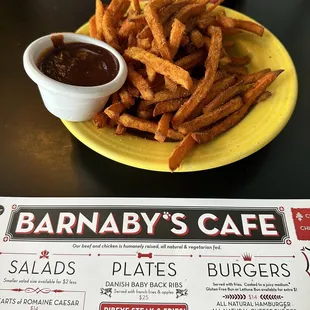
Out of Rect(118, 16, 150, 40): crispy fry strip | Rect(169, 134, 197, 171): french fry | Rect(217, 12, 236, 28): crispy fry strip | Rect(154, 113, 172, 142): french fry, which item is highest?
Rect(217, 12, 236, 28): crispy fry strip

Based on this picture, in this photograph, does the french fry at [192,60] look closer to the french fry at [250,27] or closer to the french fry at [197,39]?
the french fry at [197,39]

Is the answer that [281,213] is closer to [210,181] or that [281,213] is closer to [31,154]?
[210,181]

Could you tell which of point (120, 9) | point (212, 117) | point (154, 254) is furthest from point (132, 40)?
point (154, 254)

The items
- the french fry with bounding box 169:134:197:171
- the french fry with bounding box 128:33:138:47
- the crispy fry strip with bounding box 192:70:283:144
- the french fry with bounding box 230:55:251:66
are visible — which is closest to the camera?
the french fry with bounding box 169:134:197:171

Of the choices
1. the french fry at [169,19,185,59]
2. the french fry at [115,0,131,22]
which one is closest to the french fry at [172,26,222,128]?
the french fry at [169,19,185,59]

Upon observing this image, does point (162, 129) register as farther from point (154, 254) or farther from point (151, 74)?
point (154, 254)

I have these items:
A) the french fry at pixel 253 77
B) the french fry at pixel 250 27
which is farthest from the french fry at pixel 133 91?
the french fry at pixel 250 27

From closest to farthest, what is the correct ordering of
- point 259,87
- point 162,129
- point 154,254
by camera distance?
point 154,254
point 162,129
point 259,87

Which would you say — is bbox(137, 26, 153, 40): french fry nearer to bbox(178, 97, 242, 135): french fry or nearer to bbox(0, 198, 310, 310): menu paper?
bbox(178, 97, 242, 135): french fry
